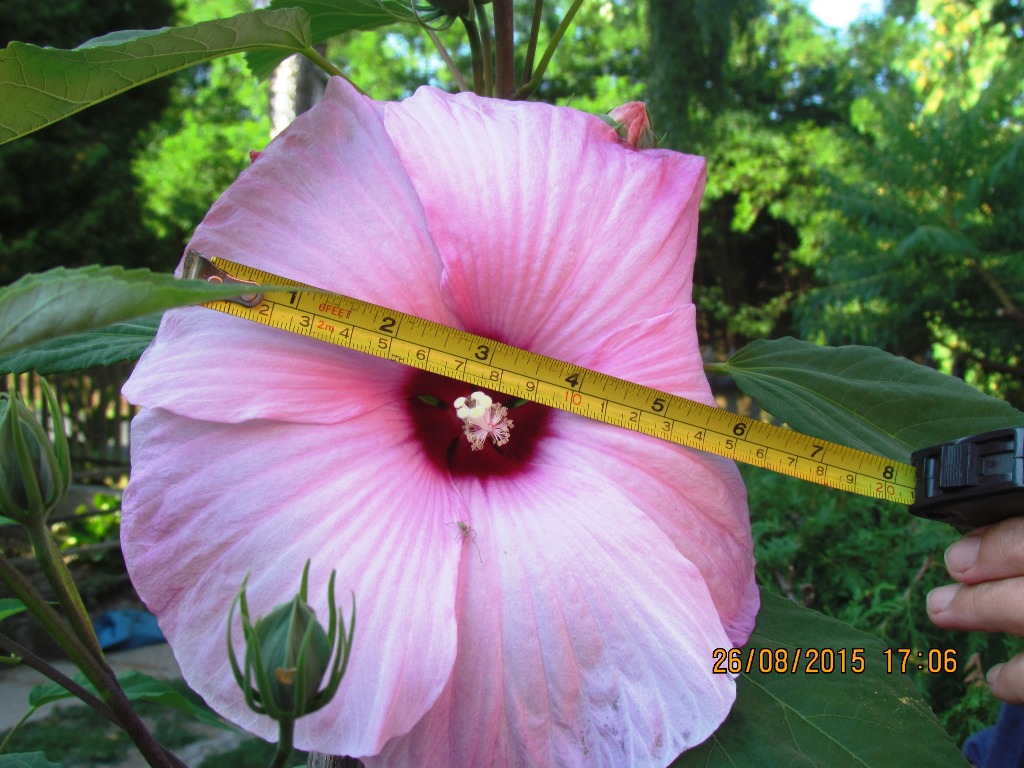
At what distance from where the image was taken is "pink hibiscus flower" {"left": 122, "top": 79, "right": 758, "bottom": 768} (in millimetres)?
392

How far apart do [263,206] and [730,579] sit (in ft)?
1.05

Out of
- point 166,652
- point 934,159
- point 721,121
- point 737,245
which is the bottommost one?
point 166,652

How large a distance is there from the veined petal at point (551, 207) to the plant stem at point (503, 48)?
0.17m

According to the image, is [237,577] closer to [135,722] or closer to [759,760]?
[135,722]

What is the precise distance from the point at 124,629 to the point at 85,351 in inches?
142

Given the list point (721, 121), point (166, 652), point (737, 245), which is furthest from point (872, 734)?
point (737, 245)

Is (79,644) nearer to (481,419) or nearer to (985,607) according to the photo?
(481,419)

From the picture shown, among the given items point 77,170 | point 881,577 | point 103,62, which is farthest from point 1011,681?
point 77,170

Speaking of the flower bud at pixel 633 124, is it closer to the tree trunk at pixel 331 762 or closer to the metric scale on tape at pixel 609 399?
the metric scale on tape at pixel 609 399

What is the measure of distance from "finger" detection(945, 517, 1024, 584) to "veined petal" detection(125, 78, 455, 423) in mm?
442

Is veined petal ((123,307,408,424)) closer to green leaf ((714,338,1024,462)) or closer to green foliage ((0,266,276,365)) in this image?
green foliage ((0,266,276,365))

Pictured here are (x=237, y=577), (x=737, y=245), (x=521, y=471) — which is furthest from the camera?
(x=737, y=245)

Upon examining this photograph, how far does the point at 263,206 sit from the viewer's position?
442 millimetres

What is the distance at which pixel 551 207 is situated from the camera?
470mm
